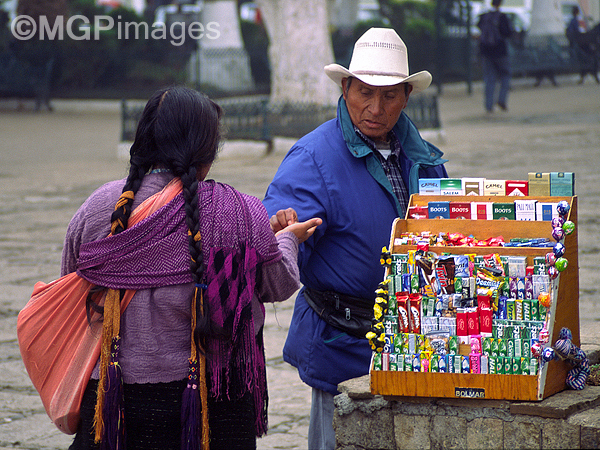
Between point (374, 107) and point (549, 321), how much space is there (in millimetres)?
1119

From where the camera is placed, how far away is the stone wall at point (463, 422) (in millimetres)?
2518

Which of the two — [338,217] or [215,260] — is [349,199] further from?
[215,260]

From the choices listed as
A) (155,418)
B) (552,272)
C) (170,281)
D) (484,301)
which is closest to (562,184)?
(552,272)

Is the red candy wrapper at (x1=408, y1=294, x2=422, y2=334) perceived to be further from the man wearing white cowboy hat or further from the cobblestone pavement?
the cobblestone pavement

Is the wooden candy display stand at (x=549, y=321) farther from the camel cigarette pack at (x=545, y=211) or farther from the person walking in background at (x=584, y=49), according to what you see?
the person walking in background at (x=584, y=49)

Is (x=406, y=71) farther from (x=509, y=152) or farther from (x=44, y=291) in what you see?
(x=509, y=152)

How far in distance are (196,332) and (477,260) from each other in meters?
0.88

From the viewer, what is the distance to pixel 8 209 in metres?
10.3

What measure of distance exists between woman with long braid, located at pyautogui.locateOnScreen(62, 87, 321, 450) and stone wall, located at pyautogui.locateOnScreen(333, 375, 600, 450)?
516mm

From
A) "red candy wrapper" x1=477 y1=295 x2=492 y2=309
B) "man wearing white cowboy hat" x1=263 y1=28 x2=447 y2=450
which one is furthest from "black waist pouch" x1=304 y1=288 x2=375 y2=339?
"red candy wrapper" x1=477 y1=295 x2=492 y2=309

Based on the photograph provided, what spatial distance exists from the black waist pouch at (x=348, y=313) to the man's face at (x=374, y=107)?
644 millimetres

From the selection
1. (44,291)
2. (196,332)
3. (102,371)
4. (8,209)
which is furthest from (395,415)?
(8,209)

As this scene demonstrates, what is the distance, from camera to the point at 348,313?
3.11 m

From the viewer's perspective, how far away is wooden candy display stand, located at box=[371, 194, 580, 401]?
8.24 ft
